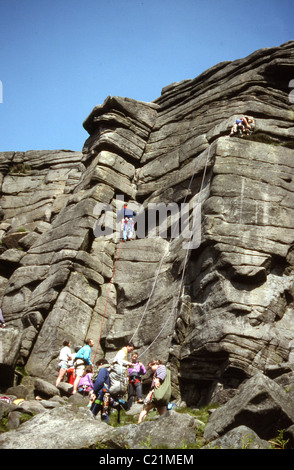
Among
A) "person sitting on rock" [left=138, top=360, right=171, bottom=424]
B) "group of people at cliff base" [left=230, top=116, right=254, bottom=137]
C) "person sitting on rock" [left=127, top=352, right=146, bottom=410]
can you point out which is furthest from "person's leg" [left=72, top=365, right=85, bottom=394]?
"group of people at cliff base" [left=230, top=116, right=254, bottom=137]

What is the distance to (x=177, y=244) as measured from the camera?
2462cm

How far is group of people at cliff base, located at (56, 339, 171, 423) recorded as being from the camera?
14.9m

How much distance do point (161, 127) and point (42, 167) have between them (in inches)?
484

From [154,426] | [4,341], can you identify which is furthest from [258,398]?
[4,341]

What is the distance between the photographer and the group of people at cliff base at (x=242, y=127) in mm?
25505

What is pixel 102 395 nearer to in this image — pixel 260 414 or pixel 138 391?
pixel 138 391

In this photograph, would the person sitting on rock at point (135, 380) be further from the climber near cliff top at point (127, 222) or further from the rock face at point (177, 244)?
the climber near cliff top at point (127, 222)

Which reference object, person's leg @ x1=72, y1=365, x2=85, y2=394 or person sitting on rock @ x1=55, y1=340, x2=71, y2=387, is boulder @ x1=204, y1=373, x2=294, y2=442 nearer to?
person's leg @ x1=72, y1=365, x2=85, y2=394

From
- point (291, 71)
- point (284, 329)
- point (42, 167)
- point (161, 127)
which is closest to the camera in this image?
point (284, 329)

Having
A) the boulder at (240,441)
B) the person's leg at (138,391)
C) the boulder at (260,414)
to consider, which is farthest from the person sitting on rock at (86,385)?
the boulder at (240,441)

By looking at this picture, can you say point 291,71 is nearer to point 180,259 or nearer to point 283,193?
point 283,193

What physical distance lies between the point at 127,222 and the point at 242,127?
26.5 feet

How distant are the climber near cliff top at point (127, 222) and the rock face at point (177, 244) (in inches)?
20.8

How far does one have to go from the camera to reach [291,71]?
2894cm
